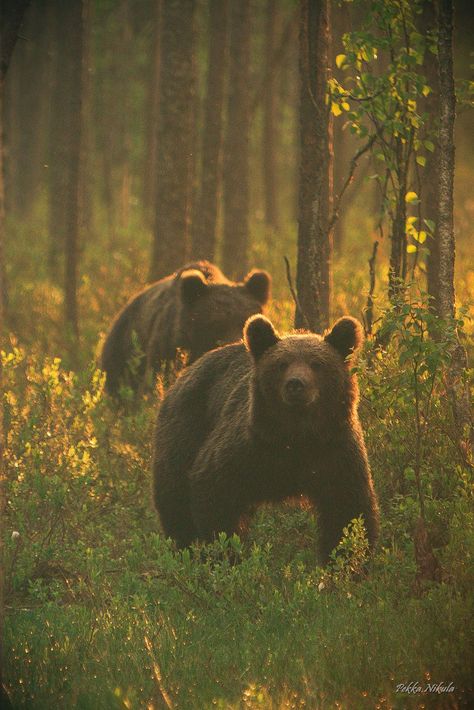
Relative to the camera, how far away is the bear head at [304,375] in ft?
21.4

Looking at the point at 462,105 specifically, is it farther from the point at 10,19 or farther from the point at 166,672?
the point at 166,672

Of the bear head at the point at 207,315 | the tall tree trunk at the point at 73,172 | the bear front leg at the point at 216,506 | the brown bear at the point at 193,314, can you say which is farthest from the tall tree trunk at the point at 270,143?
the bear front leg at the point at 216,506

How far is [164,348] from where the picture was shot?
38.2ft

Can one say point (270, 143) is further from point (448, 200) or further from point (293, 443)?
point (293, 443)

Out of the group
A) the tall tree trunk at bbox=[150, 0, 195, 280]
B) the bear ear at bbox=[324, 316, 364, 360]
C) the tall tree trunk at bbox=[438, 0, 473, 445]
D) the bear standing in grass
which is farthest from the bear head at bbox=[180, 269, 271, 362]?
the bear ear at bbox=[324, 316, 364, 360]

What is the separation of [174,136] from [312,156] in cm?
534

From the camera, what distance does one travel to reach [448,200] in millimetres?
7484

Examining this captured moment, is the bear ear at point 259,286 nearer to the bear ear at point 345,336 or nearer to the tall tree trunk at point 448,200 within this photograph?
the tall tree trunk at point 448,200

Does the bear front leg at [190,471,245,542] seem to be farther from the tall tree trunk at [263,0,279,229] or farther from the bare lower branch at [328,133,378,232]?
the tall tree trunk at [263,0,279,229]

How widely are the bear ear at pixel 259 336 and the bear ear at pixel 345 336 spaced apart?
38cm

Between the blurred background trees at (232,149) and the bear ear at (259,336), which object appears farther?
the blurred background trees at (232,149)

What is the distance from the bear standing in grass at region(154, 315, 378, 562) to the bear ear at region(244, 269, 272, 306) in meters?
4.66

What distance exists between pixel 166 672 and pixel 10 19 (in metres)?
4.35

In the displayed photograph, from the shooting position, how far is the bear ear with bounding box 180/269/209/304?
440 inches
